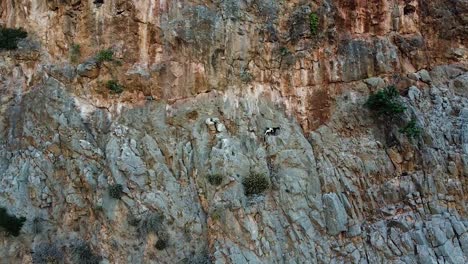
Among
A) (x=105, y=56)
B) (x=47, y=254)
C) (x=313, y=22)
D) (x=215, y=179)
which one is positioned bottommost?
(x=47, y=254)

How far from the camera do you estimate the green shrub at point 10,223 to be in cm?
1500

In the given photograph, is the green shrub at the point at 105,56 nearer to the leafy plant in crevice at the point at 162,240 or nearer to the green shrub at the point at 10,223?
the green shrub at the point at 10,223

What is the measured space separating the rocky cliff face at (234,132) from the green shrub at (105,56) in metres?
0.14

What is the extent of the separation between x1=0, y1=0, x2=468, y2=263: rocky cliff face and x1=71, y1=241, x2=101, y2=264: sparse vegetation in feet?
0.39

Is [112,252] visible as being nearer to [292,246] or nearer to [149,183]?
[149,183]

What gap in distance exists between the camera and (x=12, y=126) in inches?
658

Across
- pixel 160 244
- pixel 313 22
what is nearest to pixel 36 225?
pixel 160 244

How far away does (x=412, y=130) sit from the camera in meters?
16.9

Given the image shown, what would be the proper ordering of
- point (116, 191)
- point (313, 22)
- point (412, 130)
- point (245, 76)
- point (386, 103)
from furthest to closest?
point (313, 22)
point (245, 76)
point (386, 103)
point (412, 130)
point (116, 191)

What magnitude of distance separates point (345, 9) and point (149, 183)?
40.0 ft

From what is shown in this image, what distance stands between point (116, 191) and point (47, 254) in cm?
332

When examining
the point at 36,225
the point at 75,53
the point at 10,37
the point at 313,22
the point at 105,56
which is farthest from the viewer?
the point at 313,22

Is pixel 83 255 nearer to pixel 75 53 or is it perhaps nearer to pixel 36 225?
pixel 36 225

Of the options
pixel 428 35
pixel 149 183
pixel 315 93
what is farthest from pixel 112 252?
pixel 428 35
